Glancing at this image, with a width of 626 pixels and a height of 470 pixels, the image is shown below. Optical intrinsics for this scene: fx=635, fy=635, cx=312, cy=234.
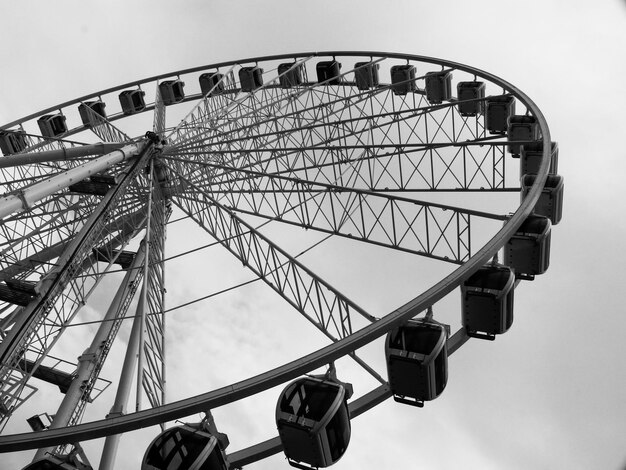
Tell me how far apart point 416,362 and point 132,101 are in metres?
24.4

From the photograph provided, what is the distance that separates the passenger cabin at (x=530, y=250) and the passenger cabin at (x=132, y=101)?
22399 mm

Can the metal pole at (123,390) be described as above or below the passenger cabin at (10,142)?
below

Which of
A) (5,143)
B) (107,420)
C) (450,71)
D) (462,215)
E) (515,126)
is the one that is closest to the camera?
(107,420)

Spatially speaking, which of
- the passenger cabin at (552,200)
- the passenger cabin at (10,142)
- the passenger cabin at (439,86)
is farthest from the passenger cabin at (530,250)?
the passenger cabin at (10,142)

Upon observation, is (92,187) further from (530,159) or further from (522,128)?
(522,128)

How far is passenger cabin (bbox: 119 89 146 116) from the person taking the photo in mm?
30828

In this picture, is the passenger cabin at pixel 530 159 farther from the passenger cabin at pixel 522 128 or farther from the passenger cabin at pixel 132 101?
the passenger cabin at pixel 132 101

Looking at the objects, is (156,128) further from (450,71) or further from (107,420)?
(107,420)

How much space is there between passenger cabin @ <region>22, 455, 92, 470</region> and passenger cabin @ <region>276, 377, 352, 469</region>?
338 cm

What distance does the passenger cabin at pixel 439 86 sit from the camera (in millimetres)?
26391

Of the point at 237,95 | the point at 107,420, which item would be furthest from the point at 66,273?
the point at 237,95

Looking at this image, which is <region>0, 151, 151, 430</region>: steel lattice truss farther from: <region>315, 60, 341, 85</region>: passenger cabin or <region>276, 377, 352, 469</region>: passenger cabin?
<region>315, 60, 341, 85</region>: passenger cabin

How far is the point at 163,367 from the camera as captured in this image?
15867 mm

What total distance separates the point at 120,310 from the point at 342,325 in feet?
25.3
